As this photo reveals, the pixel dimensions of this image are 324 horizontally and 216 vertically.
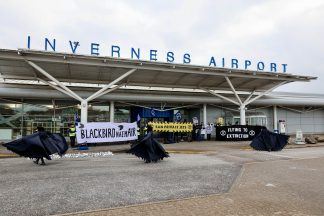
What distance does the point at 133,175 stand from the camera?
9.47 metres

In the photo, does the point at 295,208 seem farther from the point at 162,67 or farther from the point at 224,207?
the point at 162,67

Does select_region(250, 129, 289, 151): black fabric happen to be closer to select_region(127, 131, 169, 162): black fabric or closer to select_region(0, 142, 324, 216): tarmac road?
select_region(0, 142, 324, 216): tarmac road

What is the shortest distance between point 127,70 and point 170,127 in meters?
5.89

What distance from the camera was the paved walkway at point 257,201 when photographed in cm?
570

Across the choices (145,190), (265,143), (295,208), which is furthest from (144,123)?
(295,208)

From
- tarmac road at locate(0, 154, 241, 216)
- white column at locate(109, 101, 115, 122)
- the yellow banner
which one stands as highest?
white column at locate(109, 101, 115, 122)

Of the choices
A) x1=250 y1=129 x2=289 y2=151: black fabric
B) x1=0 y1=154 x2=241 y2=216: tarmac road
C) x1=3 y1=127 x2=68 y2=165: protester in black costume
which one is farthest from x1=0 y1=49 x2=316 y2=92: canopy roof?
x1=0 y1=154 x2=241 y2=216: tarmac road

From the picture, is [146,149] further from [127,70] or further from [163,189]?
[127,70]

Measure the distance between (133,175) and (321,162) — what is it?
8.53 m

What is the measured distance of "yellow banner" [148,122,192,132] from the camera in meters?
23.4

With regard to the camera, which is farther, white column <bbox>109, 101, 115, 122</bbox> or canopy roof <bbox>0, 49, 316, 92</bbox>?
white column <bbox>109, 101, 115, 122</bbox>

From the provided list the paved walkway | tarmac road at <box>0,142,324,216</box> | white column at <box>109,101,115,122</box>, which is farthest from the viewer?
white column at <box>109,101,115,122</box>

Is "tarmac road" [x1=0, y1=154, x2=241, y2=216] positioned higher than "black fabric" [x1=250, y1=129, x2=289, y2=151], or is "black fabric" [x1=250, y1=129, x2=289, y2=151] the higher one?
"black fabric" [x1=250, y1=129, x2=289, y2=151]

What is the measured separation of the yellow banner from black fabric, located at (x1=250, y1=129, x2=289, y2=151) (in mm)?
7982
